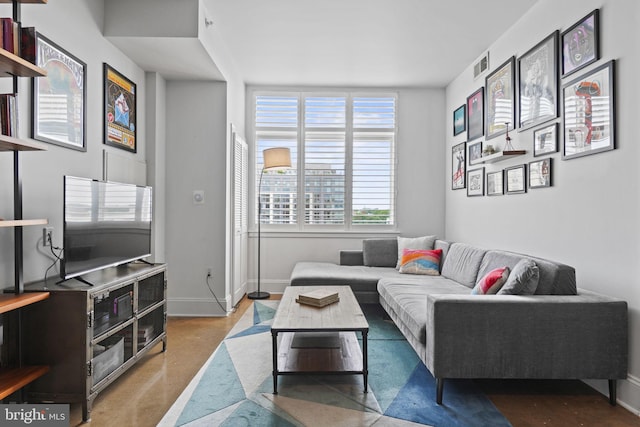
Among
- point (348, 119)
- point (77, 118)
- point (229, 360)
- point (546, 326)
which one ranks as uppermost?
point (348, 119)

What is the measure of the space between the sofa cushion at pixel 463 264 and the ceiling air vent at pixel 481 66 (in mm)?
1787

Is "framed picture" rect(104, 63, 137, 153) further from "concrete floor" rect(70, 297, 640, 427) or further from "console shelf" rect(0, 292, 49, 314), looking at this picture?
"concrete floor" rect(70, 297, 640, 427)

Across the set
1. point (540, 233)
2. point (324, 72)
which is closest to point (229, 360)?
point (540, 233)

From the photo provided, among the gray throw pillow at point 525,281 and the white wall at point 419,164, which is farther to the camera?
the white wall at point 419,164

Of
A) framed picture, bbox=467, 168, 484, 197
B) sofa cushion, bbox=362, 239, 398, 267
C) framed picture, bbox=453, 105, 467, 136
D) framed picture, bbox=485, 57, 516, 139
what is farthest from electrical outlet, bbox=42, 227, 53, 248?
framed picture, bbox=453, 105, 467, 136

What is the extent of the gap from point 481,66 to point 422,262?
2112mm

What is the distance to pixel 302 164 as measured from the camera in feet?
16.8

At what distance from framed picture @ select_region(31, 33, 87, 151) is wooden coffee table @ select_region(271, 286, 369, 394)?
1.81m

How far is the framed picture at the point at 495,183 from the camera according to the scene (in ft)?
11.7

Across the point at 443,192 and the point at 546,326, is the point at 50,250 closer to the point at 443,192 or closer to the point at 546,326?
the point at 546,326

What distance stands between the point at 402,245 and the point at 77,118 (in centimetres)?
341

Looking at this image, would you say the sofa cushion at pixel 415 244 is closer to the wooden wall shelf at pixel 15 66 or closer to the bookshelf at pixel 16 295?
the bookshelf at pixel 16 295

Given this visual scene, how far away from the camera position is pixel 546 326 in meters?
2.17

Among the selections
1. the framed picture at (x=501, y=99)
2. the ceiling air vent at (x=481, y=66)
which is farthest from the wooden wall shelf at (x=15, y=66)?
the ceiling air vent at (x=481, y=66)
